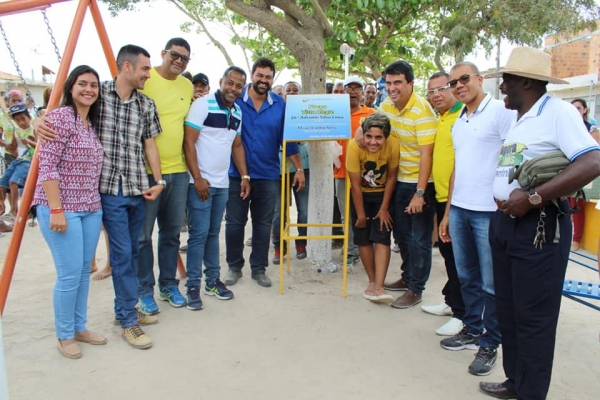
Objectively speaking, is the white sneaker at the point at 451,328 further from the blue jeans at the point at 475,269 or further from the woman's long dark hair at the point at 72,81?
the woman's long dark hair at the point at 72,81

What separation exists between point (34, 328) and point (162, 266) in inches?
42.5

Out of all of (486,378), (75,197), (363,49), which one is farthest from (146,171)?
(363,49)

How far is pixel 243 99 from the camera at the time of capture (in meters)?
4.61

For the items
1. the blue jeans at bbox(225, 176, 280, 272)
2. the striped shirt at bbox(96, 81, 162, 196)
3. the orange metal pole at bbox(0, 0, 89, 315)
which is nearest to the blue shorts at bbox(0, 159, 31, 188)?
the blue jeans at bbox(225, 176, 280, 272)

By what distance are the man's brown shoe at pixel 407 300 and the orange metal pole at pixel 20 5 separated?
12.2 feet

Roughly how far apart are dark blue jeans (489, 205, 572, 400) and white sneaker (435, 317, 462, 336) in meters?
1.09

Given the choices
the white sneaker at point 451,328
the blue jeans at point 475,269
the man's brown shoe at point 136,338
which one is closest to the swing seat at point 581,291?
the blue jeans at point 475,269

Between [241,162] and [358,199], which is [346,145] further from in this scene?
[241,162]

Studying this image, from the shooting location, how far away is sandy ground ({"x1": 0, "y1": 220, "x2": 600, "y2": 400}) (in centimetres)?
288

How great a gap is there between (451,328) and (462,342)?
0.22 meters

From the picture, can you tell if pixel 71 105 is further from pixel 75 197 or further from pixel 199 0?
pixel 199 0

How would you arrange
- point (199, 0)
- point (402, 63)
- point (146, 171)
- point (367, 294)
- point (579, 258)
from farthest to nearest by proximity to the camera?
point (199, 0) → point (579, 258) → point (367, 294) → point (402, 63) → point (146, 171)

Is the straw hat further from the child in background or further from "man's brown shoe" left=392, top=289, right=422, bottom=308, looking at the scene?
the child in background

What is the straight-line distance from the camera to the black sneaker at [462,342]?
3455 millimetres
